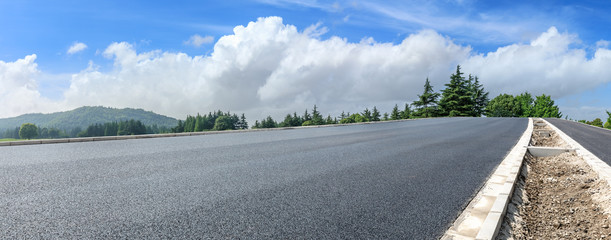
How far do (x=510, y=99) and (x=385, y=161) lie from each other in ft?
302

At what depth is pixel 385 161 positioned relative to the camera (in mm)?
6211

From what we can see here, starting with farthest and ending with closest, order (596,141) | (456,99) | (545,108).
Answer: (545,108)
(456,99)
(596,141)

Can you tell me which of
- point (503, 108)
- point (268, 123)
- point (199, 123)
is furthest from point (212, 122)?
point (503, 108)

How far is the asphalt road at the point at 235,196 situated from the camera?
8.80 feet

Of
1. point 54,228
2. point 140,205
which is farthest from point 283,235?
point 54,228

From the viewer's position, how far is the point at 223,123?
349 ft

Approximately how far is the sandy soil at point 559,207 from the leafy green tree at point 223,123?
102917 mm

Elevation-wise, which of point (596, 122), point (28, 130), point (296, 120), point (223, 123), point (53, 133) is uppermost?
point (28, 130)

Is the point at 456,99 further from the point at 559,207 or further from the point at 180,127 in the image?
the point at 180,127

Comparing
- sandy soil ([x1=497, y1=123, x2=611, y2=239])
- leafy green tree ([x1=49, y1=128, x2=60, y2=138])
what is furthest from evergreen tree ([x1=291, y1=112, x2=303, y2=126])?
leafy green tree ([x1=49, y1=128, x2=60, y2=138])

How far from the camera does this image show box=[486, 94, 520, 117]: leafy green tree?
7494 centimetres

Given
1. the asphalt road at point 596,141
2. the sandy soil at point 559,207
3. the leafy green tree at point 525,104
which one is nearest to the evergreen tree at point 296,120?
the leafy green tree at point 525,104

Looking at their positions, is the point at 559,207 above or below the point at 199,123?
below

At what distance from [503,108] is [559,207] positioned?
8643 centimetres
